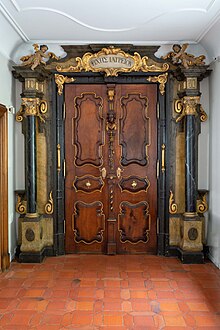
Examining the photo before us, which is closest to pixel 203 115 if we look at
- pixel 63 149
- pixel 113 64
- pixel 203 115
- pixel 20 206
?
pixel 203 115

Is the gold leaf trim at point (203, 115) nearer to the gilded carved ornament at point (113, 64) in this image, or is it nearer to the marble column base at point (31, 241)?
the gilded carved ornament at point (113, 64)

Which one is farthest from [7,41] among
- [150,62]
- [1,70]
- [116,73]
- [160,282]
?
[160,282]

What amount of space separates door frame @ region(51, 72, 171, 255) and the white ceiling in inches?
19.2

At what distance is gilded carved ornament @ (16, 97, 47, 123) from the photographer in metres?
4.67

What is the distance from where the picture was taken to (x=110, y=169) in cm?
496

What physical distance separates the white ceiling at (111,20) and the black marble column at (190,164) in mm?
1108

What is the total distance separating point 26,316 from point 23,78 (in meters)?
2.95

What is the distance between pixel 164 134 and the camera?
4930 millimetres

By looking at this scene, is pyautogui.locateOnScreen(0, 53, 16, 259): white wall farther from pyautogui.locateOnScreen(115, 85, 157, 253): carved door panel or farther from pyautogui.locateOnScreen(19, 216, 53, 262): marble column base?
pyautogui.locateOnScreen(115, 85, 157, 253): carved door panel

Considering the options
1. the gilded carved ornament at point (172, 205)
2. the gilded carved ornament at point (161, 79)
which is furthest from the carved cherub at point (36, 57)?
the gilded carved ornament at point (172, 205)

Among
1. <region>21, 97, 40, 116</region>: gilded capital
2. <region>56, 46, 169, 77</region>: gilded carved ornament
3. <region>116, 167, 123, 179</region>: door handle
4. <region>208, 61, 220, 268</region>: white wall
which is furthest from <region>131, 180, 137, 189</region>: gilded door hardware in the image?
<region>21, 97, 40, 116</region>: gilded capital

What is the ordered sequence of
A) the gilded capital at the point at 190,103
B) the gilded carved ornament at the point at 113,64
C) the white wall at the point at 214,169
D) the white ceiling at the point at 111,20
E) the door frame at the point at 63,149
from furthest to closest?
the door frame at the point at 63,149, the gilded carved ornament at the point at 113,64, the gilded capital at the point at 190,103, the white wall at the point at 214,169, the white ceiling at the point at 111,20

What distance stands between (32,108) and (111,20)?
1.48 metres

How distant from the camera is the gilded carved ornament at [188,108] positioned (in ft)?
15.3
